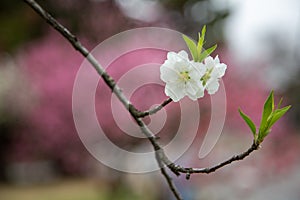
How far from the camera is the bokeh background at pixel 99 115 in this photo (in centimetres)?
388

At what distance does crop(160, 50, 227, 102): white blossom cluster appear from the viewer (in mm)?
487

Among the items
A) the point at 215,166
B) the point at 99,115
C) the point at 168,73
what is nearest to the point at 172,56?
the point at 168,73

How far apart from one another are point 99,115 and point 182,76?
3.41 m

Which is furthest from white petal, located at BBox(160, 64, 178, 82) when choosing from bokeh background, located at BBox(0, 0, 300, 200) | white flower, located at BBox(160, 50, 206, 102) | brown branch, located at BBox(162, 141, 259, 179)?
bokeh background, located at BBox(0, 0, 300, 200)

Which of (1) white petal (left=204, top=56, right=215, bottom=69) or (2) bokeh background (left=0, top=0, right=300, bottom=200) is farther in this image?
(2) bokeh background (left=0, top=0, right=300, bottom=200)

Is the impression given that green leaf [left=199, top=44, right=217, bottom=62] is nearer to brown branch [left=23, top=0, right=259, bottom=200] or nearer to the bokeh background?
brown branch [left=23, top=0, right=259, bottom=200]

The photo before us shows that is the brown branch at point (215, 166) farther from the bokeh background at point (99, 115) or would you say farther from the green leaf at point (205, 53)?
the bokeh background at point (99, 115)

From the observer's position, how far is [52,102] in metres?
4.25

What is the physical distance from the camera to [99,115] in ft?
12.7

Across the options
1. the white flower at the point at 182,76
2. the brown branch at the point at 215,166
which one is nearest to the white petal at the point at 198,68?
the white flower at the point at 182,76

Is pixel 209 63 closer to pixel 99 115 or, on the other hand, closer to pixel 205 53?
pixel 205 53

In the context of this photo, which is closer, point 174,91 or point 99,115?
point 174,91

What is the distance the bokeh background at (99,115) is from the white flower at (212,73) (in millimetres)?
2551

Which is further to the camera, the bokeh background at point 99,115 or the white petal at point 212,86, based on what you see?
the bokeh background at point 99,115
